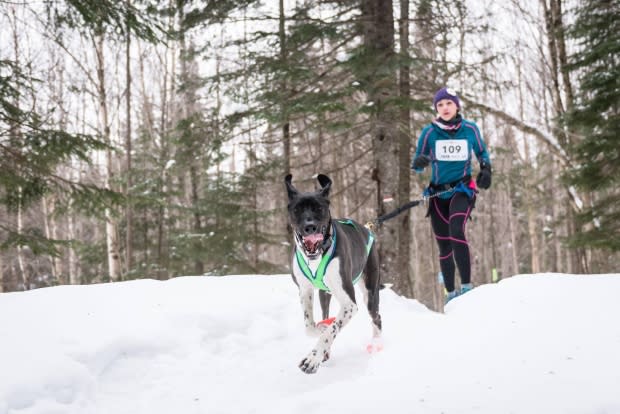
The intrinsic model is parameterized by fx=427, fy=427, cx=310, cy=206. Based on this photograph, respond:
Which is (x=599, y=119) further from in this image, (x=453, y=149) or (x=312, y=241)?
(x=312, y=241)

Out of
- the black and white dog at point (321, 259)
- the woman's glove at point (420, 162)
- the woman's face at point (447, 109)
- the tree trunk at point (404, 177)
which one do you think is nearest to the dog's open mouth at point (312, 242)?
Result: the black and white dog at point (321, 259)

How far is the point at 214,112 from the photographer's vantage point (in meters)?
8.88

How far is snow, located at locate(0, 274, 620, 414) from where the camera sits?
2.21 meters

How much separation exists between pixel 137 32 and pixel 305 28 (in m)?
2.78

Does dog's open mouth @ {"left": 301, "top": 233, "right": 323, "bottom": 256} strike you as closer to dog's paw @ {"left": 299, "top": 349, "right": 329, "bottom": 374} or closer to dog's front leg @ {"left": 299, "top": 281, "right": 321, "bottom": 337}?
dog's front leg @ {"left": 299, "top": 281, "right": 321, "bottom": 337}

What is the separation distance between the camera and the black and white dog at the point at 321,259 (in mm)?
2953

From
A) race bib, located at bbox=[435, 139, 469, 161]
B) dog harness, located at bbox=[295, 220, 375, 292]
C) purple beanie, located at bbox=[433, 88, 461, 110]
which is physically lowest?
dog harness, located at bbox=[295, 220, 375, 292]

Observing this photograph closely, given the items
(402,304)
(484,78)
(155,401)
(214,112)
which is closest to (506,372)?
(155,401)

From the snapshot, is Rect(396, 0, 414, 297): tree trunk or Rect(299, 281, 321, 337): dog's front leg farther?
Rect(396, 0, 414, 297): tree trunk

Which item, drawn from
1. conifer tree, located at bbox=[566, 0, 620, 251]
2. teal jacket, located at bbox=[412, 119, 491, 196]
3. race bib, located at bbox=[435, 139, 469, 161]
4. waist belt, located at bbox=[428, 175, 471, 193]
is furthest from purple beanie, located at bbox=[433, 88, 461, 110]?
conifer tree, located at bbox=[566, 0, 620, 251]

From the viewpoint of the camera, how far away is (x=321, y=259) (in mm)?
3104

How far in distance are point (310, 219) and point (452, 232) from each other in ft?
7.72

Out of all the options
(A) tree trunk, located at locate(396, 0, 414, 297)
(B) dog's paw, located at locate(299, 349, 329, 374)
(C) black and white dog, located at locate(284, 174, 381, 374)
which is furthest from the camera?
(A) tree trunk, located at locate(396, 0, 414, 297)

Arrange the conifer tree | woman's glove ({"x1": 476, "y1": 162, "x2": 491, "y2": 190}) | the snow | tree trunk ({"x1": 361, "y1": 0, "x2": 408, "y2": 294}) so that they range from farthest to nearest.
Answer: the conifer tree < tree trunk ({"x1": 361, "y1": 0, "x2": 408, "y2": 294}) < woman's glove ({"x1": 476, "y1": 162, "x2": 491, "y2": 190}) < the snow
